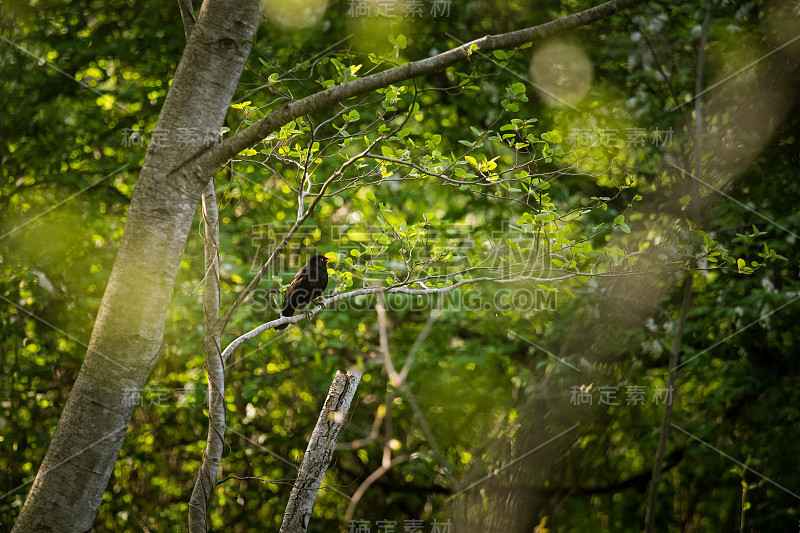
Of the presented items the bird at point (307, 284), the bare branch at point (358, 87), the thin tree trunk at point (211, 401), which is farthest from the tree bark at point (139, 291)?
the bird at point (307, 284)

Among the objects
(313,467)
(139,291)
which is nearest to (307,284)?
(313,467)

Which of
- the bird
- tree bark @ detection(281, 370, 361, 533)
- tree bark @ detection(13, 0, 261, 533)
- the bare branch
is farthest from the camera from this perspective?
the bird

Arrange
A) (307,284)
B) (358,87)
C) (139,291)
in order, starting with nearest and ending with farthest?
(139,291), (358,87), (307,284)

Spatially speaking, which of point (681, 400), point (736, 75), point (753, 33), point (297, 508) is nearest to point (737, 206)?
point (736, 75)

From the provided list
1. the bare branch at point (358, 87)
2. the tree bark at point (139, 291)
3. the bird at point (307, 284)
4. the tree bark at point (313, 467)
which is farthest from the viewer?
the bird at point (307, 284)

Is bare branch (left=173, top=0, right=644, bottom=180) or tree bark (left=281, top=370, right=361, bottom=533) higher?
bare branch (left=173, top=0, right=644, bottom=180)

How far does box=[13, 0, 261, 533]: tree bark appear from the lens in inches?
64.1

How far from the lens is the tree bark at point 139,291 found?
5.34 feet

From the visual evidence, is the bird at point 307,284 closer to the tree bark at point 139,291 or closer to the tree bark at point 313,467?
the tree bark at point 313,467

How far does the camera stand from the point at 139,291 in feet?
5.60

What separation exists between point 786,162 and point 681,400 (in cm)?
217

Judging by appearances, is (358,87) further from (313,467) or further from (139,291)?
(313,467)

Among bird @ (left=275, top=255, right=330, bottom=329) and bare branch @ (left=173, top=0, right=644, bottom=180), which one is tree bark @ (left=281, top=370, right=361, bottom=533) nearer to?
bare branch @ (left=173, top=0, right=644, bottom=180)

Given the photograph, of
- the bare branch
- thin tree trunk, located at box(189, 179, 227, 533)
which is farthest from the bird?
the bare branch
